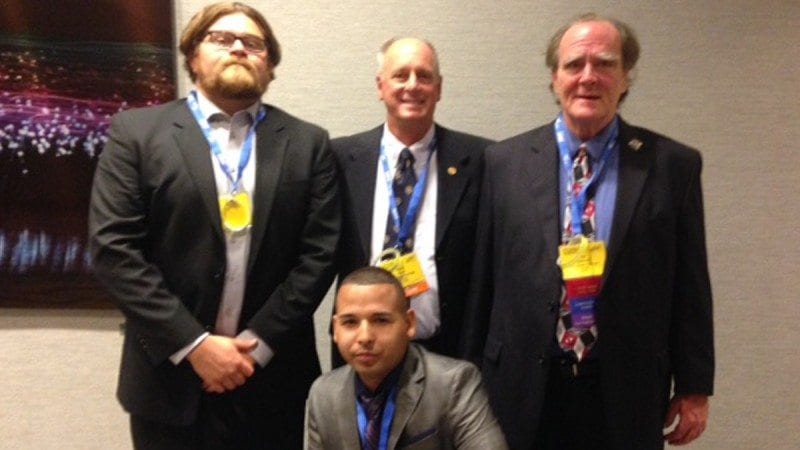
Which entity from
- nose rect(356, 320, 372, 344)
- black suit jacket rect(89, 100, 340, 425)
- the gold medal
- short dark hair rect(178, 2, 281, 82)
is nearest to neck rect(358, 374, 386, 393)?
nose rect(356, 320, 372, 344)

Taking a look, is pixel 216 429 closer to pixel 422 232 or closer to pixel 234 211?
pixel 234 211

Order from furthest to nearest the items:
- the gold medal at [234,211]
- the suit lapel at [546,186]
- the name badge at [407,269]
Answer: the name badge at [407,269] < the gold medal at [234,211] < the suit lapel at [546,186]

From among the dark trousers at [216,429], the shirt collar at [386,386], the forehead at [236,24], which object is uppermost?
the forehead at [236,24]

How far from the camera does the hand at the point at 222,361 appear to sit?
7.04 feet

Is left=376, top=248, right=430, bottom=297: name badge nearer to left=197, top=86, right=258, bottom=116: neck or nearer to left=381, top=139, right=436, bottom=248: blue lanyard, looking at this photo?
left=381, top=139, right=436, bottom=248: blue lanyard

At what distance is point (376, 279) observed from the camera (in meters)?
2.09

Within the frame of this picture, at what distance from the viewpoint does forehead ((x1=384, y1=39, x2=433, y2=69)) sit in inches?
95.2

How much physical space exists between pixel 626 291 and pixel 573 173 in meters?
0.34

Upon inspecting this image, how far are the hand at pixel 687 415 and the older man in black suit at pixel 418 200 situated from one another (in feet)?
2.13

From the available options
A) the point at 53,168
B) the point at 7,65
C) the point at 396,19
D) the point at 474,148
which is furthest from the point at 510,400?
the point at 7,65

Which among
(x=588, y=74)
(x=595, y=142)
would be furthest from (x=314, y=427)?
(x=588, y=74)

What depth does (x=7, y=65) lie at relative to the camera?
2.96 meters

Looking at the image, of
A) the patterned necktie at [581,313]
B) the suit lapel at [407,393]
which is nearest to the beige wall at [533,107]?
the patterned necktie at [581,313]

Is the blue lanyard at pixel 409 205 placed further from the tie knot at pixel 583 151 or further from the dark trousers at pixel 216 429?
the dark trousers at pixel 216 429
